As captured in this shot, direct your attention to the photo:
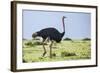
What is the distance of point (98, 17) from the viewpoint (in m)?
2.09

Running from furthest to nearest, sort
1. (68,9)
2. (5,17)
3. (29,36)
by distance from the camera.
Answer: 1. (68,9)
2. (29,36)
3. (5,17)

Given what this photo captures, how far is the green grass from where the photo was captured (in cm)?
179

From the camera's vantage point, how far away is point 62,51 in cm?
192

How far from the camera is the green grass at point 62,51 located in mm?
1791

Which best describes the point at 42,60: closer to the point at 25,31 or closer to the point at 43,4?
the point at 25,31

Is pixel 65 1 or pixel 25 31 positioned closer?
pixel 25 31

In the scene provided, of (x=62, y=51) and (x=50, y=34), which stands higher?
(x=50, y=34)

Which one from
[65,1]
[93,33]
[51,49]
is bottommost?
[51,49]

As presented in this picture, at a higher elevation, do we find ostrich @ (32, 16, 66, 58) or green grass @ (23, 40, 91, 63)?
ostrich @ (32, 16, 66, 58)

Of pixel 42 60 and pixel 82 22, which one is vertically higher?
pixel 82 22

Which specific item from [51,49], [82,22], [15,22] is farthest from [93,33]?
[15,22]

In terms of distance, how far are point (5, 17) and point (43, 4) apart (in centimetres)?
34

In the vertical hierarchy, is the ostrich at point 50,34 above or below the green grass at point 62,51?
above

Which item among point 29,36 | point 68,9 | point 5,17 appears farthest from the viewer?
point 68,9
